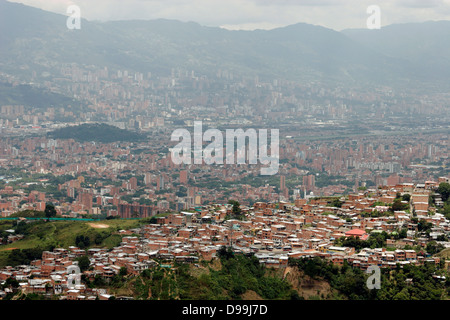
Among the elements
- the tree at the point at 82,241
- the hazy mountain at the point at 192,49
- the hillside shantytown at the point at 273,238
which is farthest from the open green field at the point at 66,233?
the hazy mountain at the point at 192,49

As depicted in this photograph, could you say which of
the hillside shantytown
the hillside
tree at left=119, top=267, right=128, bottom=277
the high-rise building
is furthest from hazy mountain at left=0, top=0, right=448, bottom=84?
tree at left=119, top=267, right=128, bottom=277

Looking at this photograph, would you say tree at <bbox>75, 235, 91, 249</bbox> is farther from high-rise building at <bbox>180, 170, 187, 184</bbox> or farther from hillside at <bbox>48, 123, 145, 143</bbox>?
hillside at <bbox>48, 123, 145, 143</bbox>

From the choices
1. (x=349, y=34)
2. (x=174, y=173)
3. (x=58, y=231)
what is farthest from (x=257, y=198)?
(x=349, y=34)

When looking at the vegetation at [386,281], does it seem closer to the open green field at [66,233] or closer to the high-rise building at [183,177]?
the open green field at [66,233]

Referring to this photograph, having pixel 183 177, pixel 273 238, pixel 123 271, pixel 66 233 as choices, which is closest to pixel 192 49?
pixel 183 177

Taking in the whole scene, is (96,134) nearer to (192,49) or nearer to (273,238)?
(273,238)

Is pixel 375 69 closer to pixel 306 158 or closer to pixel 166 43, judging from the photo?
pixel 166 43
